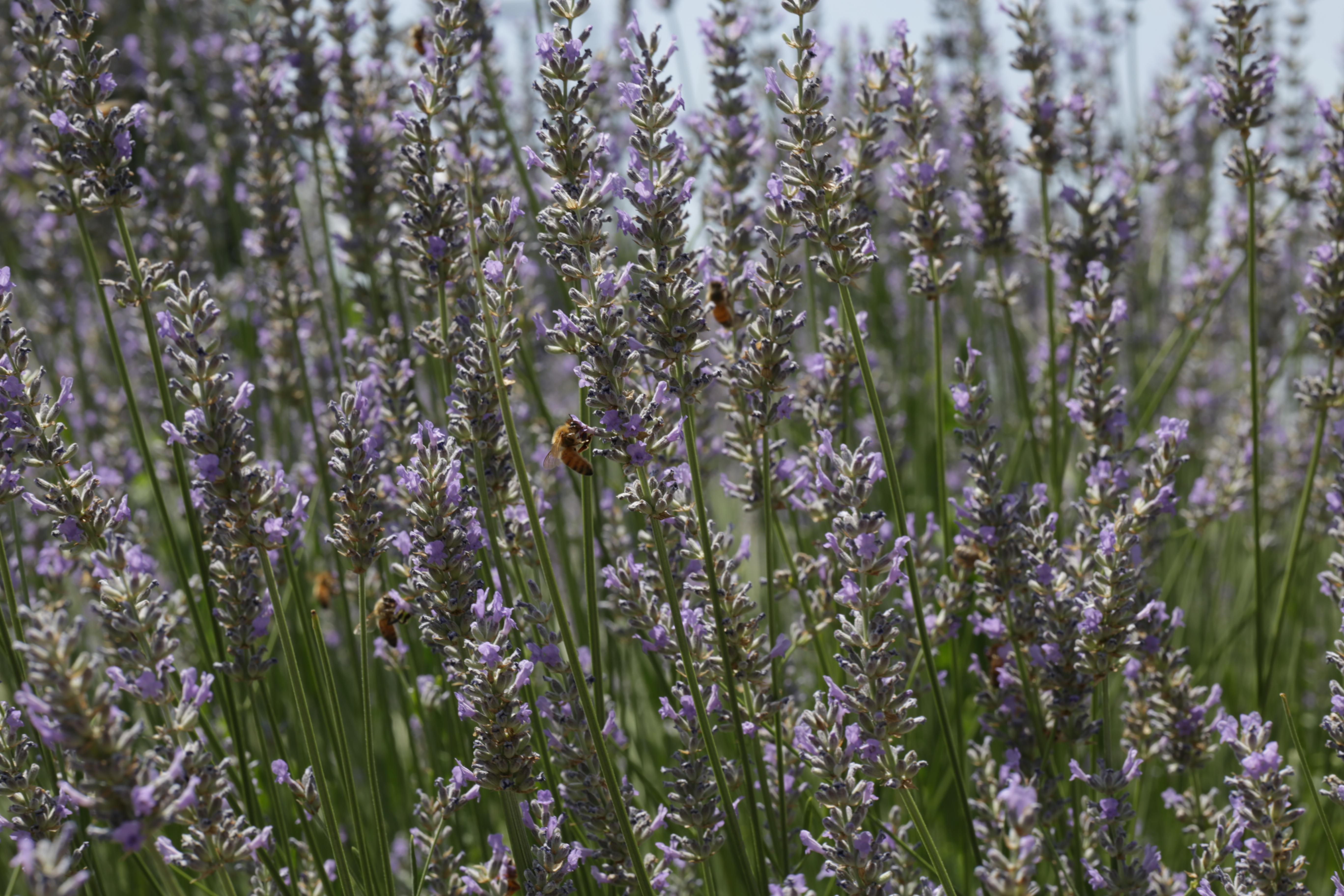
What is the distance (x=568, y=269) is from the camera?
155 centimetres

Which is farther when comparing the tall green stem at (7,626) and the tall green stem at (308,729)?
the tall green stem at (7,626)

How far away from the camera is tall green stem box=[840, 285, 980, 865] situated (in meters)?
1.66

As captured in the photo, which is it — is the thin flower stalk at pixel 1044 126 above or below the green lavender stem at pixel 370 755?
above

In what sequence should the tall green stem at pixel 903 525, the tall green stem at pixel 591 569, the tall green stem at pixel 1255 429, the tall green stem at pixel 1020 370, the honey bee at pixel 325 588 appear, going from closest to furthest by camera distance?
the tall green stem at pixel 591 569
the tall green stem at pixel 903 525
the tall green stem at pixel 1255 429
the honey bee at pixel 325 588
the tall green stem at pixel 1020 370

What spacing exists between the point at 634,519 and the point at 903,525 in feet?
3.99

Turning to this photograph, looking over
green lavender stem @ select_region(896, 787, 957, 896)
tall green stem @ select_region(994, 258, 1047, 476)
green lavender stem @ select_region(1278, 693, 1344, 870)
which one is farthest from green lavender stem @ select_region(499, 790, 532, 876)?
tall green stem @ select_region(994, 258, 1047, 476)

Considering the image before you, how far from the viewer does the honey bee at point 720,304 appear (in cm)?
198

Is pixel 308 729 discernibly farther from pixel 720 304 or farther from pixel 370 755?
pixel 720 304

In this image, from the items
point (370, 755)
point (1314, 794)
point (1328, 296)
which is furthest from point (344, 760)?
point (1328, 296)

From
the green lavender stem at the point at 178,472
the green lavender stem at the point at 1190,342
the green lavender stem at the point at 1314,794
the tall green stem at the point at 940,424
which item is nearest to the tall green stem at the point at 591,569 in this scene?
the green lavender stem at the point at 178,472

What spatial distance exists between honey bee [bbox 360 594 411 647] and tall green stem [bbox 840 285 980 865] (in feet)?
2.88

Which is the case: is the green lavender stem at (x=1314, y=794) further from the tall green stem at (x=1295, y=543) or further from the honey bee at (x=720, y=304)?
the honey bee at (x=720, y=304)

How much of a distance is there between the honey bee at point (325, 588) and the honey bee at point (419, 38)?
1.40 m

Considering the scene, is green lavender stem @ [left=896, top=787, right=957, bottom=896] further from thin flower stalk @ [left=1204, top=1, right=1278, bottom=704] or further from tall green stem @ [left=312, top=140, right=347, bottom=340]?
tall green stem @ [left=312, top=140, right=347, bottom=340]
